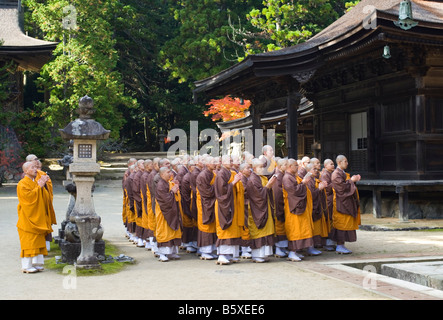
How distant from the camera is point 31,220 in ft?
26.9

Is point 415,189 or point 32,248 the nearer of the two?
point 32,248

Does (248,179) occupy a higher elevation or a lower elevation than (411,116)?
lower

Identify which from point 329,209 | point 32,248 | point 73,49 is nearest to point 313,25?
point 73,49

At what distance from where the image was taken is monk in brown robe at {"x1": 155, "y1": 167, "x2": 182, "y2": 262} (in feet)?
30.2

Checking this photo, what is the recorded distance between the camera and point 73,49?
25250mm

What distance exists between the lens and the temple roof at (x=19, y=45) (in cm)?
2381

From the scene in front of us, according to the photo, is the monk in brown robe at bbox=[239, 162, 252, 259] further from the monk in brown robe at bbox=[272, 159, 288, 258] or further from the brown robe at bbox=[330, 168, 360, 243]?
the brown robe at bbox=[330, 168, 360, 243]

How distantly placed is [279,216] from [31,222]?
164 inches

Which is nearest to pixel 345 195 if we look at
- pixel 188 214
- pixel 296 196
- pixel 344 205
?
pixel 344 205

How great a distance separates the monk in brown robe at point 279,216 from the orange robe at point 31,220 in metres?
3.88

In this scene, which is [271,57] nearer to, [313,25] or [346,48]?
[346,48]

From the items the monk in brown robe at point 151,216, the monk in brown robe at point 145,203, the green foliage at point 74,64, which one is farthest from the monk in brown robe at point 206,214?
the green foliage at point 74,64

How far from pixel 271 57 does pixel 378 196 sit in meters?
4.76

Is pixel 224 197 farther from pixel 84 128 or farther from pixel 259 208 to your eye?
pixel 84 128
